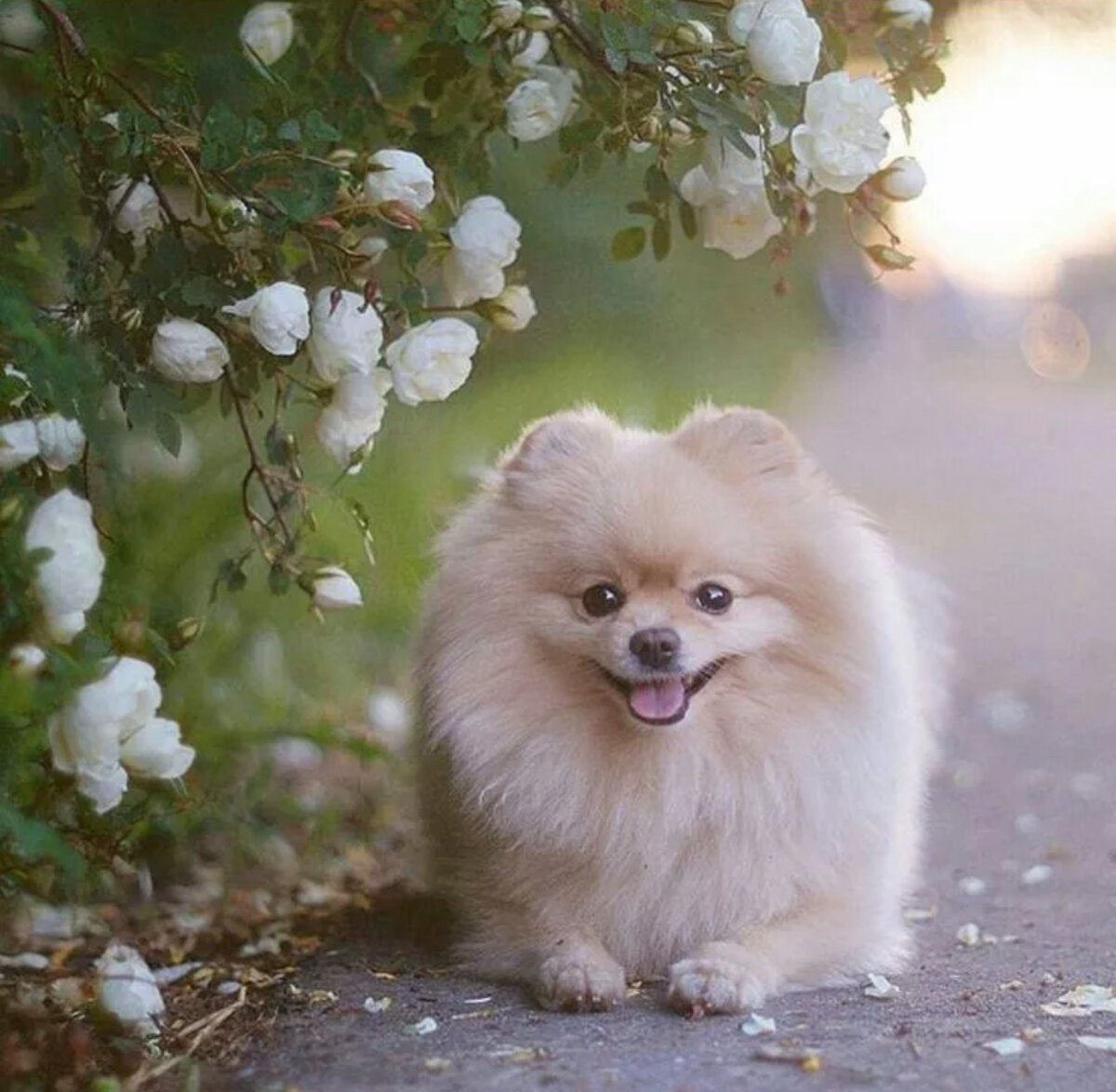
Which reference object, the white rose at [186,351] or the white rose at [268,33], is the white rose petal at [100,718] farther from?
the white rose at [268,33]

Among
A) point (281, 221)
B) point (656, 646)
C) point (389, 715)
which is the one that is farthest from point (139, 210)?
point (389, 715)

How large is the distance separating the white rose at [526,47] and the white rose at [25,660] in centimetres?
101

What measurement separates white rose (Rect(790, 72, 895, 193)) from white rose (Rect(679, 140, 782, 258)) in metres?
0.11

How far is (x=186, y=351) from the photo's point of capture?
2100 millimetres

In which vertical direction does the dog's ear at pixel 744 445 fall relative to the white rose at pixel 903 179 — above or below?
below

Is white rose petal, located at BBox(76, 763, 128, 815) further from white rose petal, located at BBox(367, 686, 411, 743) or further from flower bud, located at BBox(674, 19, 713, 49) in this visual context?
white rose petal, located at BBox(367, 686, 411, 743)

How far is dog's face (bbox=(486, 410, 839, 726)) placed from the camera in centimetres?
221

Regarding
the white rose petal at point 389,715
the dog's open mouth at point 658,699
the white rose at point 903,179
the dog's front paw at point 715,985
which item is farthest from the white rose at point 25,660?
the white rose petal at point 389,715

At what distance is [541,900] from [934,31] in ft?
4.91

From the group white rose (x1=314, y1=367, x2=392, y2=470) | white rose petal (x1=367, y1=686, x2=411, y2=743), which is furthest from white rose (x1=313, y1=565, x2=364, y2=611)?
white rose petal (x1=367, y1=686, x2=411, y2=743)

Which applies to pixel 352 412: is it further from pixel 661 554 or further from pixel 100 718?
pixel 100 718

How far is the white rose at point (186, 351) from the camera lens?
6.88 ft

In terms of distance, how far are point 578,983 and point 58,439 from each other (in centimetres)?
90

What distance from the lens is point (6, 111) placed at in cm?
227
